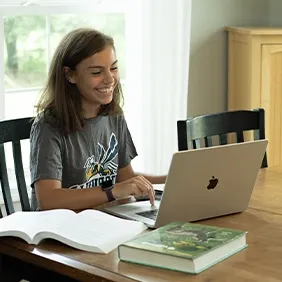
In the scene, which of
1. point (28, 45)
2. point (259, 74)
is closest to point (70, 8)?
point (28, 45)

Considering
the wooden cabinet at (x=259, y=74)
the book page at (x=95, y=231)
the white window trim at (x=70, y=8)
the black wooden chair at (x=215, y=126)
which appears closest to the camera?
the book page at (x=95, y=231)

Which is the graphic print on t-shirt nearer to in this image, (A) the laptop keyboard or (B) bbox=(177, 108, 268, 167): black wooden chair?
(B) bbox=(177, 108, 268, 167): black wooden chair

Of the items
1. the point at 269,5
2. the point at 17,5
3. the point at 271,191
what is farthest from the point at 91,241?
the point at 269,5

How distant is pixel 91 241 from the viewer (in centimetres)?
175

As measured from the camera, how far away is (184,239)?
5.54 feet

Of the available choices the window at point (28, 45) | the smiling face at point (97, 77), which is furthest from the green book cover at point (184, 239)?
the window at point (28, 45)

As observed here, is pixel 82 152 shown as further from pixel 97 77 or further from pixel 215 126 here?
pixel 215 126

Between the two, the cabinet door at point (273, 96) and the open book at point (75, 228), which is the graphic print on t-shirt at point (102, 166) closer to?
the open book at point (75, 228)

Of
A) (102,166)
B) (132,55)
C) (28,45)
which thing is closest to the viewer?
(102,166)

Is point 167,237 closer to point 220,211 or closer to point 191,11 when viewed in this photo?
point 220,211

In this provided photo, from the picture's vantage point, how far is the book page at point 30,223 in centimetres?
180

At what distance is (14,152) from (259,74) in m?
1.92

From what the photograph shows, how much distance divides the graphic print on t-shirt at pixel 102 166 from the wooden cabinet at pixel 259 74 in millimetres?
1556

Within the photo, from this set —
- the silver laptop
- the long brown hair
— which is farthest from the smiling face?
the silver laptop
